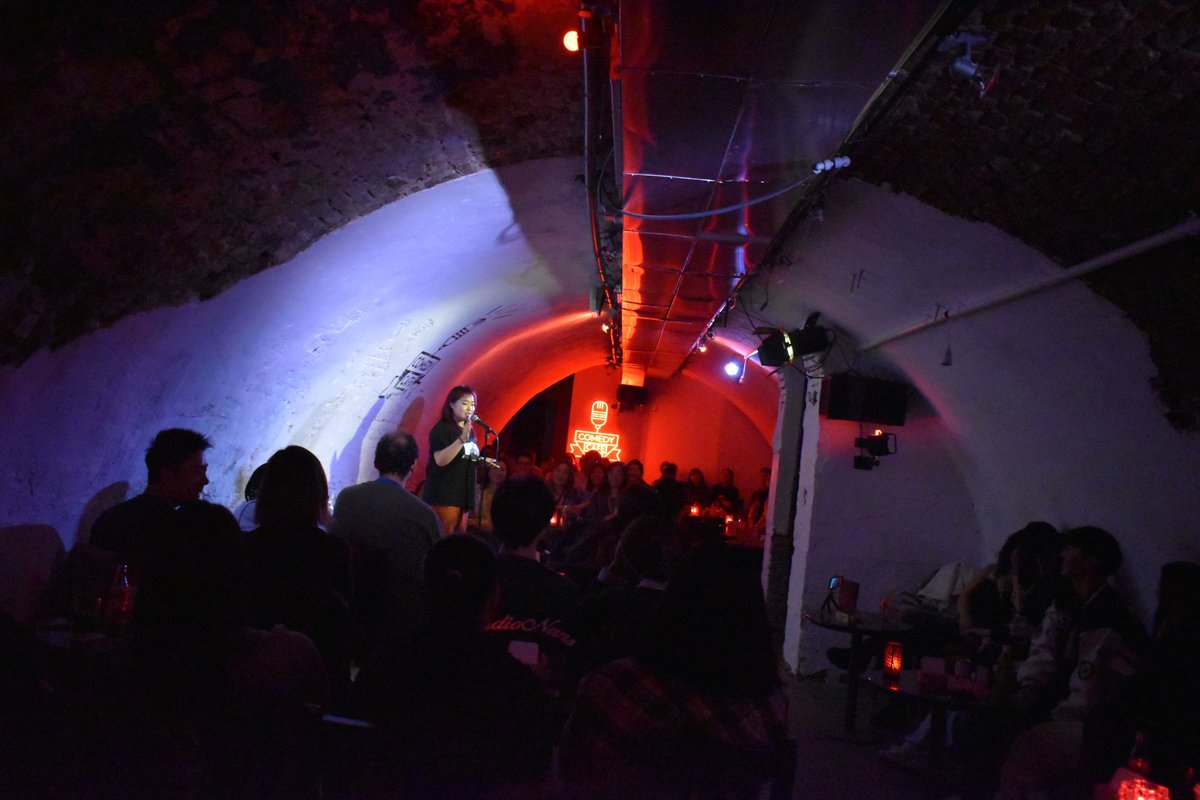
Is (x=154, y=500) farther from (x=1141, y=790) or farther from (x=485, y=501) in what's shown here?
(x=485, y=501)

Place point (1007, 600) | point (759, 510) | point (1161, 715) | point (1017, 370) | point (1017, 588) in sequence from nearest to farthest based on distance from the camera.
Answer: point (1161, 715)
point (1017, 370)
point (1017, 588)
point (1007, 600)
point (759, 510)

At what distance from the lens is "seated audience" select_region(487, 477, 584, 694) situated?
314 centimetres

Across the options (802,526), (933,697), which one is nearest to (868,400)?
(802,526)

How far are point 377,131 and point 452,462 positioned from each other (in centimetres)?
342

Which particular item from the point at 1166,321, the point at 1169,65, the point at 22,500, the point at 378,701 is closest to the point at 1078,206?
the point at 1166,321

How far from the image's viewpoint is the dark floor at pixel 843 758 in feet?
17.6

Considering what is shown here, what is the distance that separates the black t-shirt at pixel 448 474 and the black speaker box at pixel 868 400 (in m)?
3.33

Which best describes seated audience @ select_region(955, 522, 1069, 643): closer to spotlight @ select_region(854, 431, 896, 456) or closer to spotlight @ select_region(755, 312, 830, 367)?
spotlight @ select_region(854, 431, 896, 456)

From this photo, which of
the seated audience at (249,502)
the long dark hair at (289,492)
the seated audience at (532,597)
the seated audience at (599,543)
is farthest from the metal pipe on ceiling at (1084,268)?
the seated audience at (249,502)

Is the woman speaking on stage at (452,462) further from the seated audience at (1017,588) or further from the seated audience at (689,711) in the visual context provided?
the seated audience at (689,711)

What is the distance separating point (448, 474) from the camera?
7.35 metres

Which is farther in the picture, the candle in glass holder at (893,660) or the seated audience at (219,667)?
the candle in glass holder at (893,660)

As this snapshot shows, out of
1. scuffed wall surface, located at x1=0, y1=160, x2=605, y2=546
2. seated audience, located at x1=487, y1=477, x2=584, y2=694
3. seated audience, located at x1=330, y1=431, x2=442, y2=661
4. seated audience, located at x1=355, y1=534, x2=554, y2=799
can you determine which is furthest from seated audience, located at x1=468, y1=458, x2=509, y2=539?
seated audience, located at x1=355, y1=534, x2=554, y2=799

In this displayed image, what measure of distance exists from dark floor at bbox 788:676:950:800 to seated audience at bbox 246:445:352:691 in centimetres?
243
